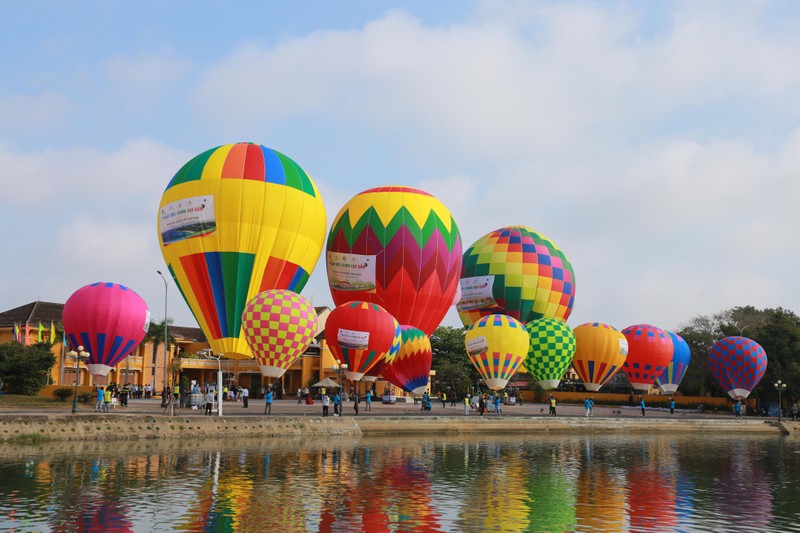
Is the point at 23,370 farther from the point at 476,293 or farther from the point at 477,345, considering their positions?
the point at 476,293

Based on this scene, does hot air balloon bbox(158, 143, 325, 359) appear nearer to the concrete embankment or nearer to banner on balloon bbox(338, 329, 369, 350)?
banner on balloon bbox(338, 329, 369, 350)

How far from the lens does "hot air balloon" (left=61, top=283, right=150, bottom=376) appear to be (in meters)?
41.1

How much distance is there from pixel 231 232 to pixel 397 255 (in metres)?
11.2

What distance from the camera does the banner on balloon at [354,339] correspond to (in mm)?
43219

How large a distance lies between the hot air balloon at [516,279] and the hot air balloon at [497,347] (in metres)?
9.80

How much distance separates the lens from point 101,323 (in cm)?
4116

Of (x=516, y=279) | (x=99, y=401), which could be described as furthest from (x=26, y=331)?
(x=516, y=279)

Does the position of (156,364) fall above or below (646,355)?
below

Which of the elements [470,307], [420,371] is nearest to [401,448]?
[420,371]

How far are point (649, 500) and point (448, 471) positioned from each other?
21.2ft

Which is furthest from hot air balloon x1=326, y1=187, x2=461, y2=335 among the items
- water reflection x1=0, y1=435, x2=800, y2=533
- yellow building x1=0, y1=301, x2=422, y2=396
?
water reflection x1=0, y1=435, x2=800, y2=533

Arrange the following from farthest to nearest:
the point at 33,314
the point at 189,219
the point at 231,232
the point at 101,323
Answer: the point at 33,314 → the point at 189,219 → the point at 231,232 → the point at 101,323

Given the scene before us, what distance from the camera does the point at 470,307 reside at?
60.8 metres

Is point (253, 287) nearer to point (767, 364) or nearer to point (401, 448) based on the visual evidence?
point (401, 448)
